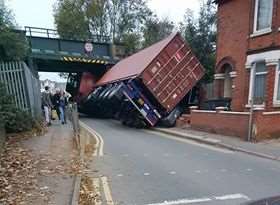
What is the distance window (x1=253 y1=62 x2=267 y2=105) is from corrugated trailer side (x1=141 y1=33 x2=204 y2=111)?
13.5ft

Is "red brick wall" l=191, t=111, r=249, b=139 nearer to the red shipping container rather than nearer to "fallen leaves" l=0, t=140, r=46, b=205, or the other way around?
the red shipping container

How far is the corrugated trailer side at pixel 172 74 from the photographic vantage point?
21.9 metres

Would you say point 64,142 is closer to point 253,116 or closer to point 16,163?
point 16,163

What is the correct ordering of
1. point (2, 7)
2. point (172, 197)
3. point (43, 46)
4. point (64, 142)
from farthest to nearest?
point (43, 46) → point (2, 7) → point (64, 142) → point (172, 197)

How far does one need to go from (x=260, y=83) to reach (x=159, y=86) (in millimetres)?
4771

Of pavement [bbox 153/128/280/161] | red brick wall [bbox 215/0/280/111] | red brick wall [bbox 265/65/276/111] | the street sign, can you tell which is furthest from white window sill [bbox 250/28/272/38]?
the street sign

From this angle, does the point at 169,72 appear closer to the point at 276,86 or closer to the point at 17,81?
the point at 276,86

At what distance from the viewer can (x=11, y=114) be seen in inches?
620

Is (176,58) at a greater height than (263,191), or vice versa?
(176,58)

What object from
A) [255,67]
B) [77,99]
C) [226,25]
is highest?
[226,25]

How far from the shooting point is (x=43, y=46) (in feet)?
99.9

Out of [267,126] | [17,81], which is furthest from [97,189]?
[17,81]

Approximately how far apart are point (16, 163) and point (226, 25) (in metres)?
14.7

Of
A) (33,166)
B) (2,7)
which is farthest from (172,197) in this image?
(2,7)
